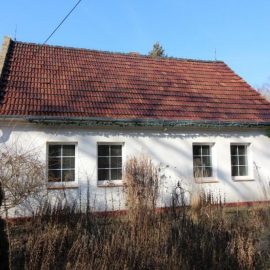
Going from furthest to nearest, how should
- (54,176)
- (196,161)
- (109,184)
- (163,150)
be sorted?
(196,161) < (163,150) < (109,184) < (54,176)

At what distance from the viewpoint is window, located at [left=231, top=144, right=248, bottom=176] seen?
1475 cm

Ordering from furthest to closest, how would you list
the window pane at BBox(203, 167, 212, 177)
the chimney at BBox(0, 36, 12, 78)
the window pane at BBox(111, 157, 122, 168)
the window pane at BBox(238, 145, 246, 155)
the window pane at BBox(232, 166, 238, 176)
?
1. the window pane at BBox(238, 145, 246, 155)
2. the window pane at BBox(232, 166, 238, 176)
3. the window pane at BBox(203, 167, 212, 177)
4. the chimney at BBox(0, 36, 12, 78)
5. the window pane at BBox(111, 157, 122, 168)

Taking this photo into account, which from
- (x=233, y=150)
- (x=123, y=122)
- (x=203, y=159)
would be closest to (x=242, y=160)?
(x=233, y=150)

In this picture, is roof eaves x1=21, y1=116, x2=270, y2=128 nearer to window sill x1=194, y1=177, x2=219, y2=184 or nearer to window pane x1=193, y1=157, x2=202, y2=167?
window pane x1=193, y1=157, x2=202, y2=167

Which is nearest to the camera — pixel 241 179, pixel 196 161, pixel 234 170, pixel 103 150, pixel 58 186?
pixel 58 186

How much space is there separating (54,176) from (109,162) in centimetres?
189

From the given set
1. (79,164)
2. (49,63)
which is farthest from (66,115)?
(49,63)

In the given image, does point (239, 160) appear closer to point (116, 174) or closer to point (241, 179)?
point (241, 179)

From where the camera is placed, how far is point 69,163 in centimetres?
1245

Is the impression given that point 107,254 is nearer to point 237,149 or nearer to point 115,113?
point 115,113

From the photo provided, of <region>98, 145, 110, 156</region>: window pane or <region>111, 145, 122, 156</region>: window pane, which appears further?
<region>111, 145, 122, 156</region>: window pane

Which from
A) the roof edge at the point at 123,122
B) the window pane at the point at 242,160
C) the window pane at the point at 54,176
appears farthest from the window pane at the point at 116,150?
the window pane at the point at 242,160

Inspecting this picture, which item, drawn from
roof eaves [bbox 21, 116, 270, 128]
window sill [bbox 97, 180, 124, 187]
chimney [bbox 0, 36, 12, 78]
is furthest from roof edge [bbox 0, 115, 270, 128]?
chimney [bbox 0, 36, 12, 78]

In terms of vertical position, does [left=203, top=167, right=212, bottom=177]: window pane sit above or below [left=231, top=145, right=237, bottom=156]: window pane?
below
